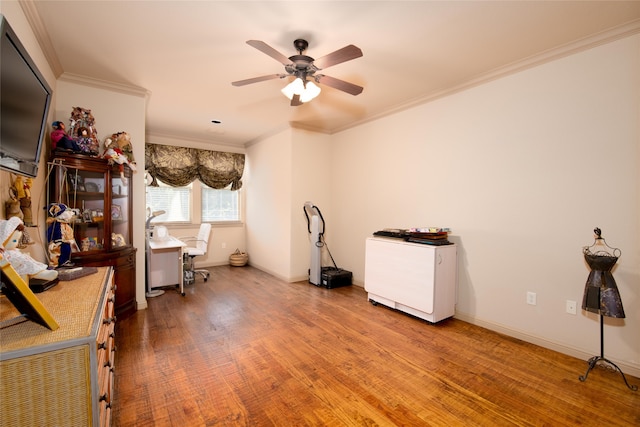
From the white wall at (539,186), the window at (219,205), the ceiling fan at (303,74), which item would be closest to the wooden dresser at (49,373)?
the ceiling fan at (303,74)

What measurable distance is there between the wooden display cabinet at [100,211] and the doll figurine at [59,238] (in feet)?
2.30

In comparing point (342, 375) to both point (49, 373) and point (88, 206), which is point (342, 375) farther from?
point (88, 206)

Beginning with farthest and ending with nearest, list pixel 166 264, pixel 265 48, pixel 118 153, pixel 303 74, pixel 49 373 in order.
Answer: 1. pixel 166 264
2. pixel 118 153
3. pixel 303 74
4. pixel 265 48
5. pixel 49 373

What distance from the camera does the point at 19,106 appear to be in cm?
147

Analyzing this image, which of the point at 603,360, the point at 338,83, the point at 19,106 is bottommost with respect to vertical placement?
the point at 603,360

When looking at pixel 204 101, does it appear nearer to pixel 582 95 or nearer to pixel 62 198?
pixel 62 198

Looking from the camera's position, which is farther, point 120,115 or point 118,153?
point 120,115

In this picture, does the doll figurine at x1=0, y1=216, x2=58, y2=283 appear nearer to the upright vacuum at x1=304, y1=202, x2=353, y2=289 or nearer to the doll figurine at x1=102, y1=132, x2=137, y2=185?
the doll figurine at x1=102, y1=132, x2=137, y2=185

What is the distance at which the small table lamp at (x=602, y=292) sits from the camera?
2049mm

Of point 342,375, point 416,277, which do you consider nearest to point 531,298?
point 416,277

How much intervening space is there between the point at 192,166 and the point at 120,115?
2.32 metres

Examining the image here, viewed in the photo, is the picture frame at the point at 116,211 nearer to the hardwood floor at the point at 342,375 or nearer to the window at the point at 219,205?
the hardwood floor at the point at 342,375

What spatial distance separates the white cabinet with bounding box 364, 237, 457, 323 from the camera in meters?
3.01

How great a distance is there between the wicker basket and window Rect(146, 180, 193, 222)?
110 centimetres
